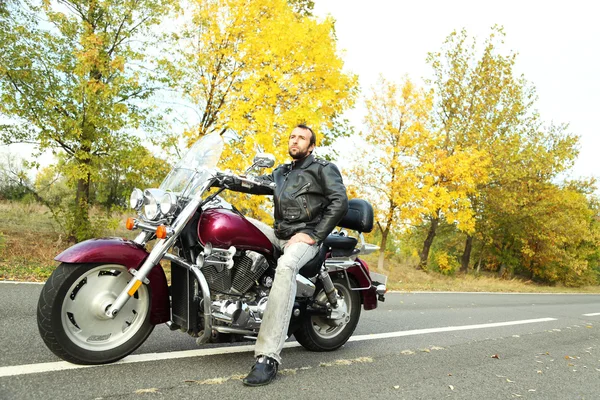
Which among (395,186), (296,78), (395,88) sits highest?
(395,88)

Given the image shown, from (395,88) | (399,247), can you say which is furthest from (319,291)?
(399,247)

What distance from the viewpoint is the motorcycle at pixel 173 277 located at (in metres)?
2.94

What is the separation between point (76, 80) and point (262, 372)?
1067 centimetres

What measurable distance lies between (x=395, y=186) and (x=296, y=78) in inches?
280

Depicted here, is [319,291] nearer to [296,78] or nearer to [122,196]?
[296,78]

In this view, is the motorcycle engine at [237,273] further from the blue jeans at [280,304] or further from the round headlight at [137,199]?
the round headlight at [137,199]

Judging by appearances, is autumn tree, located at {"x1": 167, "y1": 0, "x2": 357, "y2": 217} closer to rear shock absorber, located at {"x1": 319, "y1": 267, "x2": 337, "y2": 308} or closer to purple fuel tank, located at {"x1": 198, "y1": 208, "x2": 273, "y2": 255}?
rear shock absorber, located at {"x1": 319, "y1": 267, "x2": 337, "y2": 308}

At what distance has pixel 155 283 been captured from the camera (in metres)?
3.26

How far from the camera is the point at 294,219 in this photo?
3.67 metres

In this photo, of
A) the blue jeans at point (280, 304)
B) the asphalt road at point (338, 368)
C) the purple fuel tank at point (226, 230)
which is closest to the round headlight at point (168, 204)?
the purple fuel tank at point (226, 230)

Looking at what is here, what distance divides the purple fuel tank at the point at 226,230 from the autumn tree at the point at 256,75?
26.4ft

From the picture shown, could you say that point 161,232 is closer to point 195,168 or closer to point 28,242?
point 195,168

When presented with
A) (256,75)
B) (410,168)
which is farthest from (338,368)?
(410,168)

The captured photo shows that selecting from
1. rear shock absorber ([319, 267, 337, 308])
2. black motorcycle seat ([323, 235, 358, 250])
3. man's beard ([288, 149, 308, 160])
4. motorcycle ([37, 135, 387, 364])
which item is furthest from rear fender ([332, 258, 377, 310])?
man's beard ([288, 149, 308, 160])
